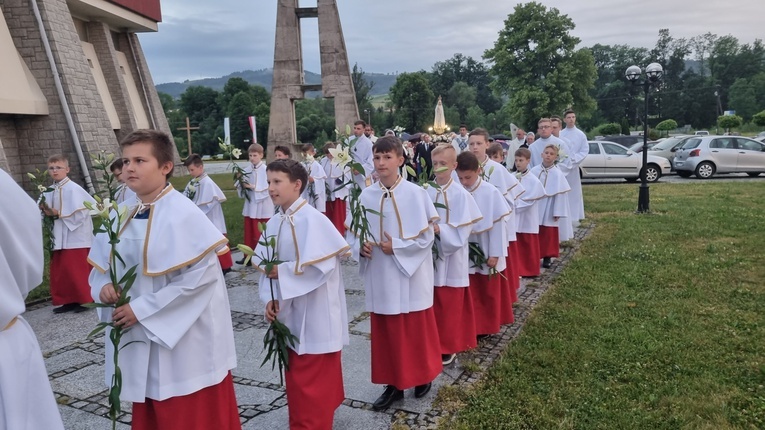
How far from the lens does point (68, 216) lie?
7.18m

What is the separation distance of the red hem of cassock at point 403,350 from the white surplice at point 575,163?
7.33 meters

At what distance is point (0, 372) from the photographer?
7.41 feet

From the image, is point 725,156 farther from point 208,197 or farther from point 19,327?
point 19,327

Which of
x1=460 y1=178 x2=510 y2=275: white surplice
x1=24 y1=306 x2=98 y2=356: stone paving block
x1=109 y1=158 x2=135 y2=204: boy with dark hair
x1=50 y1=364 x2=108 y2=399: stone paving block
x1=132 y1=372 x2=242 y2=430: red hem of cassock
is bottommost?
x1=50 y1=364 x2=108 y2=399: stone paving block

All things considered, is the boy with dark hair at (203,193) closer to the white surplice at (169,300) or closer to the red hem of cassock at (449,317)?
the red hem of cassock at (449,317)

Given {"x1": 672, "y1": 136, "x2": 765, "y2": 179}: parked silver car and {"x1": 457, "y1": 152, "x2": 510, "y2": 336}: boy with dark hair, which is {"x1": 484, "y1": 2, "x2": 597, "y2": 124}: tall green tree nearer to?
{"x1": 672, "y1": 136, "x2": 765, "y2": 179}: parked silver car

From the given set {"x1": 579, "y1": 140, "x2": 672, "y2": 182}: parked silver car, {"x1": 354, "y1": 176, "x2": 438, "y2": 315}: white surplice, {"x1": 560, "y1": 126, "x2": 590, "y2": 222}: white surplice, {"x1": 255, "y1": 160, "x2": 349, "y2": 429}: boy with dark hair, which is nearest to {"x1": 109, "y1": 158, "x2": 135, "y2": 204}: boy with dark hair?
{"x1": 255, "y1": 160, "x2": 349, "y2": 429}: boy with dark hair

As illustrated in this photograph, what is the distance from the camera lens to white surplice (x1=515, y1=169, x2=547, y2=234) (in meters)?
7.60

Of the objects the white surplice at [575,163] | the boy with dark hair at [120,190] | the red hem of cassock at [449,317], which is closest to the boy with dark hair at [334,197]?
the white surplice at [575,163]

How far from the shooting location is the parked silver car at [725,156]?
20.8 m

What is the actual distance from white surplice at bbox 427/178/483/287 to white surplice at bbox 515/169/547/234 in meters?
2.86

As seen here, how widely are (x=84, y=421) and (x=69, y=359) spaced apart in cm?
155

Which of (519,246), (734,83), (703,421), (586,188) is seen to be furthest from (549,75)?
(734,83)

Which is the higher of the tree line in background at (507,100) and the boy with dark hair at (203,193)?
the tree line in background at (507,100)
